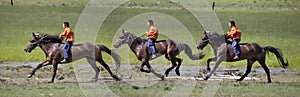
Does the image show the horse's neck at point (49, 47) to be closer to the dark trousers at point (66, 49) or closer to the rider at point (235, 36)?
the dark trousers at point (66, 49)

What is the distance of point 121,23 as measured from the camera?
47125 mm

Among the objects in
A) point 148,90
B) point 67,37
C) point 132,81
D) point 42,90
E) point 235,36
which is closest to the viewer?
point 42,90

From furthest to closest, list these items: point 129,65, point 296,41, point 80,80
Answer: point 296,41 < point 129,65 < point 80,80

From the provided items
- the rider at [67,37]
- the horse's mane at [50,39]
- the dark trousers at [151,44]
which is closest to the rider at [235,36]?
the dark trousers at [151,44]

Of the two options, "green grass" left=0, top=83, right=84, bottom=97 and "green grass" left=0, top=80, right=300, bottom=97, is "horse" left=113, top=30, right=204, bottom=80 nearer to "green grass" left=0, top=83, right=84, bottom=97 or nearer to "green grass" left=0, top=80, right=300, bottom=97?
"green grass" left=0, top=80, right=300, bottom=97

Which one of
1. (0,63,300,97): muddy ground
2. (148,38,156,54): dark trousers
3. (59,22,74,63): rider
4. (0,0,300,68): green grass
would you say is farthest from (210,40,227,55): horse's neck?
(0,0,300,68): green grass

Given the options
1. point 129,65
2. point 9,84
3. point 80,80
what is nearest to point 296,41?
point 129,65

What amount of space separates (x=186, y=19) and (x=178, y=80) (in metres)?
25.8

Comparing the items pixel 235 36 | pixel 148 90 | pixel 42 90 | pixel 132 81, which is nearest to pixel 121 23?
pixel 235 36

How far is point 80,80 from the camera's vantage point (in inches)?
981

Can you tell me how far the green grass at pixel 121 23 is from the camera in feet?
115

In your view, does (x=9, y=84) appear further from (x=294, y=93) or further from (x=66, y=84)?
(x=294, y=93)

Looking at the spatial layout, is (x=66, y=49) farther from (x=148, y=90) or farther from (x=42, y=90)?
(x=148, y=90)

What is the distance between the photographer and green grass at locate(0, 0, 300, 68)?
1375 inches
